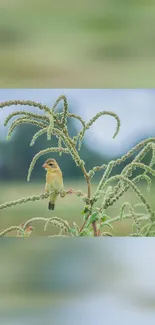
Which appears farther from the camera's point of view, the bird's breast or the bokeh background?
the bird's breast

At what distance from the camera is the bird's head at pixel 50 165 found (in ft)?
14.3

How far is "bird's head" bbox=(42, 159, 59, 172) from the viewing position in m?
4.36

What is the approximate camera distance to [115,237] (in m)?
4.37

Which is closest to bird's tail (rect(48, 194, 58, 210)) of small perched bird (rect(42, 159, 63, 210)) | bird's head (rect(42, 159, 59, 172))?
small perched bird (rect(42, 159, 63, 210))

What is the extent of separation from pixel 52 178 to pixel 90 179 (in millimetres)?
331
